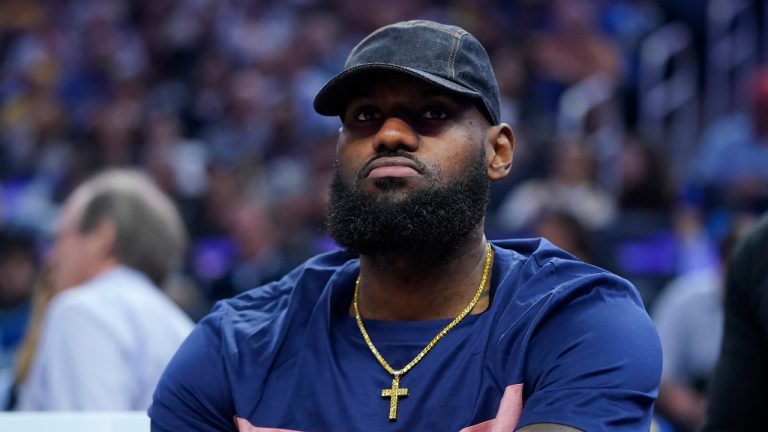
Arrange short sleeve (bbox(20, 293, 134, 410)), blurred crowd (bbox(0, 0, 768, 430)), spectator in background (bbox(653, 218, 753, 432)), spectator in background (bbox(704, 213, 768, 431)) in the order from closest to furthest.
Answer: spectator in background (bbox(704, 213, 768, 431)) → short sleeve (bbox(20, 293, 134, 410)) → spectator in background (bbox(653, 218, 753, 432)) → blurred crowd (bbox(0, 0, 768, 430))

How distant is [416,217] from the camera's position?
2.43 metres

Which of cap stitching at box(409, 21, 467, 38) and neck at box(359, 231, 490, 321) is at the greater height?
cap stitching at box(409, 21, 467, 38)

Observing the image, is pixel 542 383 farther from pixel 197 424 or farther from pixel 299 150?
pixel 299 150

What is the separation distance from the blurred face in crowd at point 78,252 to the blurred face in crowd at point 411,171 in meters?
1.89

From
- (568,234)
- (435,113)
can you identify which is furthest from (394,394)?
(568,234)

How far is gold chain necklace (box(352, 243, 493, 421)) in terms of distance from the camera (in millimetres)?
2348

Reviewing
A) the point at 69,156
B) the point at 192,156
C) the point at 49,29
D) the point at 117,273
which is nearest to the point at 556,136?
the point at 192,156

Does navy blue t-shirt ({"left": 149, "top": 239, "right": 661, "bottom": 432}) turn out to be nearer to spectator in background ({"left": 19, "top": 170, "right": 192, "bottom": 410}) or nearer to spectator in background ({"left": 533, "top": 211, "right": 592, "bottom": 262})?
spectator in background ({"left": 19, "top": 170, "right": 192, "bottom": 410})

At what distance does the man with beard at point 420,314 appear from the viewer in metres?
2.27

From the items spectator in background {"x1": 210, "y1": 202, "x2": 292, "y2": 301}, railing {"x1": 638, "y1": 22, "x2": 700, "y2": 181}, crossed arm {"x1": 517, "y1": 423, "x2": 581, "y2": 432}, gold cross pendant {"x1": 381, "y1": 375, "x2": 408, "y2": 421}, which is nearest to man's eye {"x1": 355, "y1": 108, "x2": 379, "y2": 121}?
gold cross pendant {"x1": 381, "y1": 375, "x2": 408, "y2": 421}

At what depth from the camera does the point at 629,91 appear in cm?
1005

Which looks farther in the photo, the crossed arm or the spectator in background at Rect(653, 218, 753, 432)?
the spectator in background at Rect(653, 218, 753, 432)

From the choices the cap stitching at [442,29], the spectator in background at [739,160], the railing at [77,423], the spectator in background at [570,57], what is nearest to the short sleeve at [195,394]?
the railing at [77,423]

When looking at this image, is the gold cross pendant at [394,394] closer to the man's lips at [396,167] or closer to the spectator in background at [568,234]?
the man's lips at [396,167]
